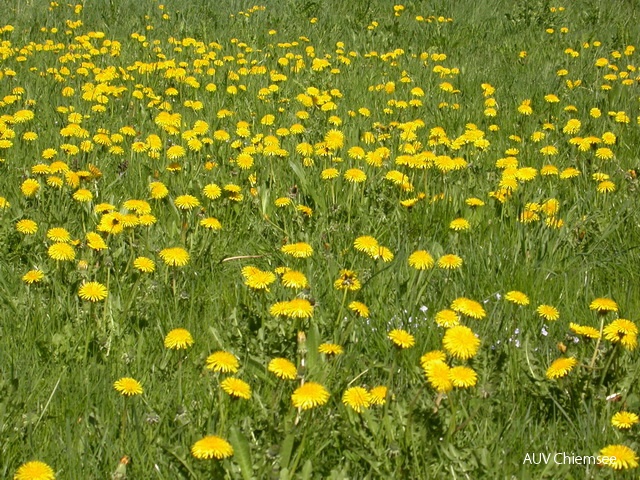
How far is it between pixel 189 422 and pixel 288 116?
319 centimetres

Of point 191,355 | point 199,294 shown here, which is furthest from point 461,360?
point 199,294

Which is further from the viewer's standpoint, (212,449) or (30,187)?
(30,187)

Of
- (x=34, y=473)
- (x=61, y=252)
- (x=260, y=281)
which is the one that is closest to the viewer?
(x=34, y=473)

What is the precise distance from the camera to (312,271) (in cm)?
307

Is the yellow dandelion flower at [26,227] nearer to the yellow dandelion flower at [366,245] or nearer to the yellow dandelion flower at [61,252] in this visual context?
the yellow dandelion flower at [61,252]

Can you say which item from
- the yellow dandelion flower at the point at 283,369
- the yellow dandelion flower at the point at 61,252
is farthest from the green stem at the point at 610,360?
the yellow dandelion flower at the point at 61,252

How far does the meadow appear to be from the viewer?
2.11 m

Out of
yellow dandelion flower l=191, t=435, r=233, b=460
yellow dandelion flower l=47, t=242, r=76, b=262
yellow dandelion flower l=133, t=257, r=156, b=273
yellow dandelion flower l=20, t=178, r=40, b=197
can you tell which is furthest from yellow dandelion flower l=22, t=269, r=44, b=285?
yellow dandelion flower l=191, t=435, r=233, b=460

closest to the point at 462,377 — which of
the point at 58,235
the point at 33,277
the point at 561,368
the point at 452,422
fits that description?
the point at 452,422

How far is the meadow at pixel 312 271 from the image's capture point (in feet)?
6.93

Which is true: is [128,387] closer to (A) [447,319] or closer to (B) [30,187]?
(A) [447,319]

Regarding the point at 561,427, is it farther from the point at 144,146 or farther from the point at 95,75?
the point at 95,75

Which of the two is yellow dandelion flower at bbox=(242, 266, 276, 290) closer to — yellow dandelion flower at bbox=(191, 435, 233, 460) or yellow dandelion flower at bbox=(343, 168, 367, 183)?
yellow dandelion flower at bbox=(191, 435, 233, 460)

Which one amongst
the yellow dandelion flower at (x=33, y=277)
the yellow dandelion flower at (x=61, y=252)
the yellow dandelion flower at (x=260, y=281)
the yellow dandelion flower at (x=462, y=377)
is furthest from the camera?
the yellow dandelion flower at (x=61, y=252)
